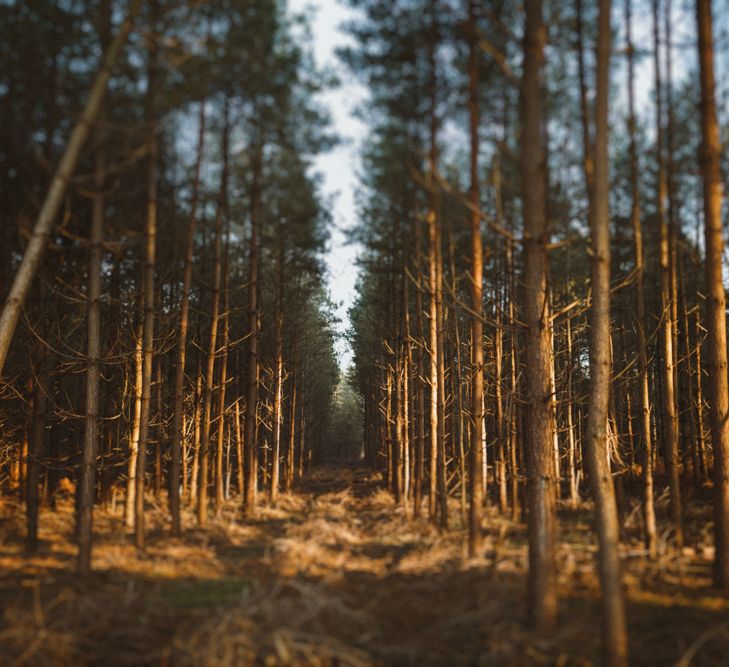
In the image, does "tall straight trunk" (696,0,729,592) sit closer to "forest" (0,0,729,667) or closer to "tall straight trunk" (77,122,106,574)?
"forest" (0,0,729,667)

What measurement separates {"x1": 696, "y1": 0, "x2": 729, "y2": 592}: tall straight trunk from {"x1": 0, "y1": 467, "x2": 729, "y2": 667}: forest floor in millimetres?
1216

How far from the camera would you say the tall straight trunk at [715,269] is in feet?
23.0

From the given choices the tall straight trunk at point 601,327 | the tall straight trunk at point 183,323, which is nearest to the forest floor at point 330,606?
the tall straight trunk at point 601,327

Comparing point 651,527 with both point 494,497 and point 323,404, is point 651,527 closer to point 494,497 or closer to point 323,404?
point 494,497

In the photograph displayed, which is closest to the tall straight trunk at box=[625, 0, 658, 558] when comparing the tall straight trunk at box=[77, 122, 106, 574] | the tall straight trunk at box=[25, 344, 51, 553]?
the tall straight trunk at box=[77, 122, 106, 574]

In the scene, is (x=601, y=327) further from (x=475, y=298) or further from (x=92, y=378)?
A: (x=92, y=378)

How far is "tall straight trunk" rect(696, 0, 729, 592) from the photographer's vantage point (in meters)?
7.02

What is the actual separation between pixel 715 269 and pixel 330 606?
6.26 m

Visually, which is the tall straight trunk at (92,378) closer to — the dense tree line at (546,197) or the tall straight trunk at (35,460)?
the tall straight trunk at (35,460)

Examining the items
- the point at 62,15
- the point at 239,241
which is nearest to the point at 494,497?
the point at 239,241

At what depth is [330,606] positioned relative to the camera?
573 cm

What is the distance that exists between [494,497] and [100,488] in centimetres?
1204

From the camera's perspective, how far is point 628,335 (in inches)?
941

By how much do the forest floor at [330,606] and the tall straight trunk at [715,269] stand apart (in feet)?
3.99
